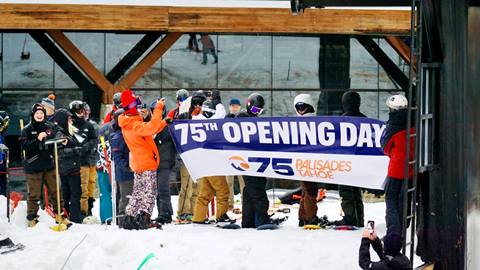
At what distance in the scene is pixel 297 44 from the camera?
69.6 feet

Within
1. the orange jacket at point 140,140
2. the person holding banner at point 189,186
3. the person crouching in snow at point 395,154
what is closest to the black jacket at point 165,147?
the person holding banner at point 189,186

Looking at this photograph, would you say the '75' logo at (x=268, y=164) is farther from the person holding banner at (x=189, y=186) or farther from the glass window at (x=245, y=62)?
the glass window at (x=245, y=62)

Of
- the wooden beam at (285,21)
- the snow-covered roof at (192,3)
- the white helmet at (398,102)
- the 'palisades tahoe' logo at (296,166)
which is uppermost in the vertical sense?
the snow-covered roof at (192,3)

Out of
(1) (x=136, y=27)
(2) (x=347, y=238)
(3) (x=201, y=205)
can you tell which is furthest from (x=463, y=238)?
(1) (x=136, y=27)

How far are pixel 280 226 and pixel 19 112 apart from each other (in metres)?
9.47

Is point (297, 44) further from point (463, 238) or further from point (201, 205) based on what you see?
point (463, 238)

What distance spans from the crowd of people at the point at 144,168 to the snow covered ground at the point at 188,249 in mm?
438

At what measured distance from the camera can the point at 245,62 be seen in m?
21.1

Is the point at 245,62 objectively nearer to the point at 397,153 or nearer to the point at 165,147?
the point at 165,147

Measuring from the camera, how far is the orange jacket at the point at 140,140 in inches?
483

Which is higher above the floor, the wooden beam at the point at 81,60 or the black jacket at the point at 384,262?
the wooden beam at the point at 81,60

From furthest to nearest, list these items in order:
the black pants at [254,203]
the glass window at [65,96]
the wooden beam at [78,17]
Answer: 1. the glass window at [65,96]
2. the wooden beam at [78,17]
3. the black pants at [254,203]

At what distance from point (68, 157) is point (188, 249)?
10.8ft

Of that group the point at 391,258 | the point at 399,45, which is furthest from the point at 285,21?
the point at 391,258
